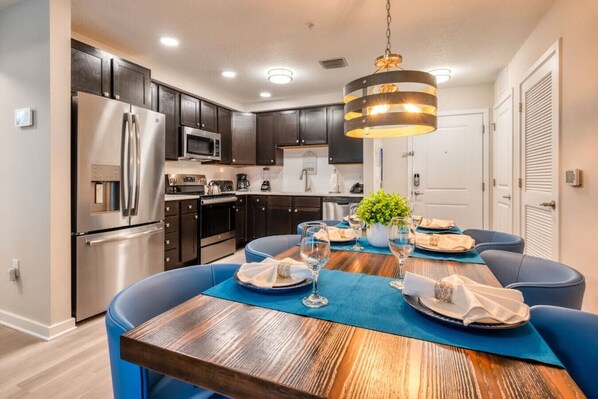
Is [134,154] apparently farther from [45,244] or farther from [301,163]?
[301,163]

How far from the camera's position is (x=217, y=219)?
13.8ft

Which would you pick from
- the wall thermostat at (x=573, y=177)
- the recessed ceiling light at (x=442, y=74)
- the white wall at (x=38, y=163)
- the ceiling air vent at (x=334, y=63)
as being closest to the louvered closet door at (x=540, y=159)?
the wall thermostat at (x=573, y=177)

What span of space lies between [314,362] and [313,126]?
4537 millimetres

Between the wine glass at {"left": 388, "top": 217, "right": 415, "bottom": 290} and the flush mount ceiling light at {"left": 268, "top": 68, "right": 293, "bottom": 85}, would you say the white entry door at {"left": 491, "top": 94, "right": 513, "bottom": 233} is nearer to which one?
the flush mount ceiling light at {"left": 268, "top": 68, "right": 293, "bottom": 85}

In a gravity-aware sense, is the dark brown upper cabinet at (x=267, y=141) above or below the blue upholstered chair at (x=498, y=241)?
above

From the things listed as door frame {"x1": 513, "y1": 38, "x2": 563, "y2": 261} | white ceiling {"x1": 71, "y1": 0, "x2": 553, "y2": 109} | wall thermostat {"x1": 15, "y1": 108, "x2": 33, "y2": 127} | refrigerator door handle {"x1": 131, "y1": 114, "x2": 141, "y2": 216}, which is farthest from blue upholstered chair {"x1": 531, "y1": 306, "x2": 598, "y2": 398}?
wall thermostat {"x1": 15, "y1": 108, "x2": 33, "y2": 127}

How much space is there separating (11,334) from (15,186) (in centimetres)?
112

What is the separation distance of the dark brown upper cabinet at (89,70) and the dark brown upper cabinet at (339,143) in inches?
118

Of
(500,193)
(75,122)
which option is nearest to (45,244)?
(75,122)

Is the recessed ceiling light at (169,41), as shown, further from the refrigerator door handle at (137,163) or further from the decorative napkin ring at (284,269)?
the decorative napkin ring at (284,269)

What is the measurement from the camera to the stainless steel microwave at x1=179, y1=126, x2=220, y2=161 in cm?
399

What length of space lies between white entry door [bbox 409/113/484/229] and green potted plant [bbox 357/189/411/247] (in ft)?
10.7

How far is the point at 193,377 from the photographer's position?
2.10 feet

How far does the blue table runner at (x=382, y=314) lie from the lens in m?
0.69
